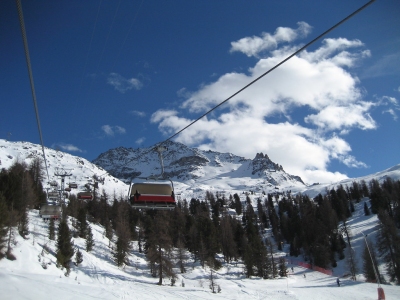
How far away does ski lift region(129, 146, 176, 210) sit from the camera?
1567 cm

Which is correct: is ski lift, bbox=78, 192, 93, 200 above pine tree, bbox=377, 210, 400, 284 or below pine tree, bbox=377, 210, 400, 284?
above

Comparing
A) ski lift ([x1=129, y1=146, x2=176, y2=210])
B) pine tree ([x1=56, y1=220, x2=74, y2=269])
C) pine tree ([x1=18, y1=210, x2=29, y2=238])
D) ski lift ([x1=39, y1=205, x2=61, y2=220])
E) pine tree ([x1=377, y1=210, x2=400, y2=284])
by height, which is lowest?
pine tree ([x1=377, y1=210, x2=400, y2=284])

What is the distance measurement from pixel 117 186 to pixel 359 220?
145834mm

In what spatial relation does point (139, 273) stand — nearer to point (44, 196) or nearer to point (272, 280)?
point (272, 280)

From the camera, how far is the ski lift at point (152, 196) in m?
15.7

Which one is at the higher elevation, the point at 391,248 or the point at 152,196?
the point at 152,196

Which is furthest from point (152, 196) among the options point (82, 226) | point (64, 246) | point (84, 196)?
point (82, 226)

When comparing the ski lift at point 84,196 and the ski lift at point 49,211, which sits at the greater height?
the ski lift at point 84,196

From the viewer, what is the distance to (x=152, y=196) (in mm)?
16000

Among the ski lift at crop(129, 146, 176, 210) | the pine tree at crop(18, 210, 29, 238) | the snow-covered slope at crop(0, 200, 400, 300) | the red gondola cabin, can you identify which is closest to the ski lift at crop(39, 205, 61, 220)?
the pine tree at crop(18, 210, 29, 238)

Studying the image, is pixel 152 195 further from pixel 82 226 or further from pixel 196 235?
pixel 196 235

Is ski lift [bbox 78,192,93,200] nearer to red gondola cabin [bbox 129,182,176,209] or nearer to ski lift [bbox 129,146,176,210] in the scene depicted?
ski lift [bbox 129,146,176,210]

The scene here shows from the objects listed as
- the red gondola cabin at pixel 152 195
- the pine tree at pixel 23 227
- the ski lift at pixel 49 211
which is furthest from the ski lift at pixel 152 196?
the ski lift at pixel 49 211

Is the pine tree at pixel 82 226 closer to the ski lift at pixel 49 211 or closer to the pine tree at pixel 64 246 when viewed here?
the ski lift at pixel 49 211
